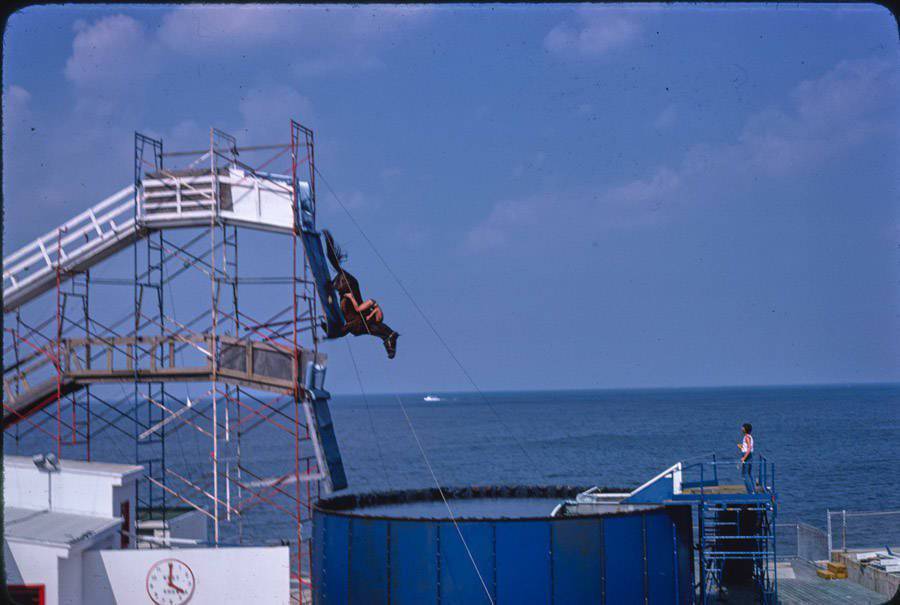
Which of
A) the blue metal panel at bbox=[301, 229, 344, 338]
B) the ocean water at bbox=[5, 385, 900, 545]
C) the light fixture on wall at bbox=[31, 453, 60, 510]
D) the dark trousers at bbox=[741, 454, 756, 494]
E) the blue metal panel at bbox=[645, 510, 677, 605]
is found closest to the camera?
the blue metal panel at bbox=[645, 510, 677, 605]

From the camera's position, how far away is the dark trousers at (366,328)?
27859 mm

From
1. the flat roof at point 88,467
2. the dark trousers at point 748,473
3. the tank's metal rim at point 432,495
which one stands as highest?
the flat roof at point 88,467

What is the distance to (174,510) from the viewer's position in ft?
118

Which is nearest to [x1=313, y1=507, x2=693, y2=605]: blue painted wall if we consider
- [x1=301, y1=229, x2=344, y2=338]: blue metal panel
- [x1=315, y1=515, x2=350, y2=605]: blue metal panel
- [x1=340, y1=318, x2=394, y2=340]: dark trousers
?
[x1=315, y1=515, x2=350, y2=605]: blue metal panel

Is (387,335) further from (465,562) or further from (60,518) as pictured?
(60,518)

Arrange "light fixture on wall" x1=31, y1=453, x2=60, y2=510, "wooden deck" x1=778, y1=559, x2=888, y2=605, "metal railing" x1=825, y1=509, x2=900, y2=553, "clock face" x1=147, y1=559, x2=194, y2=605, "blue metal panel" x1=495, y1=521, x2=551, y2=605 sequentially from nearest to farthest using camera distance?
"blue metal panel" x1=495, y1=521, x2=551, y2=605
"clock face" x1=147, y1=559, x2=194, y2=605
"light fixture on wall" x1=31, y1=453, x2=60, y2=510
"wooden deck" x1=778, y1=559, x2=888, y2=605
"metal railing" x1=825, y1=509, x2=900, y2=553

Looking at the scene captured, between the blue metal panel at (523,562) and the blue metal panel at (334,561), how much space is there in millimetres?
4060

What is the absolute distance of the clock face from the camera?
24.2 m

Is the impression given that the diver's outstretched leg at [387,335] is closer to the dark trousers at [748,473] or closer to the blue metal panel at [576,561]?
the blue metal panel at [576,561]

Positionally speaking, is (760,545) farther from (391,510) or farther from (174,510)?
Answer: (174,510)

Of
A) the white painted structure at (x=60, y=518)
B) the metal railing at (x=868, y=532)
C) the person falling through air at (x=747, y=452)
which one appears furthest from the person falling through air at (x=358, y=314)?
the metal railing at (x=868, y=532)

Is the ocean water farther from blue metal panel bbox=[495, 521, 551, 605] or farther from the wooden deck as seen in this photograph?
blue metal panel bbox=[495, 521, 551, 605]

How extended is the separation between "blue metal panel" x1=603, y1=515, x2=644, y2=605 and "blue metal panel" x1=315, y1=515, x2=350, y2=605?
21.0 feet

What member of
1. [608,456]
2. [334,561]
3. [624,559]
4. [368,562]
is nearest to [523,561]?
[624,559]
